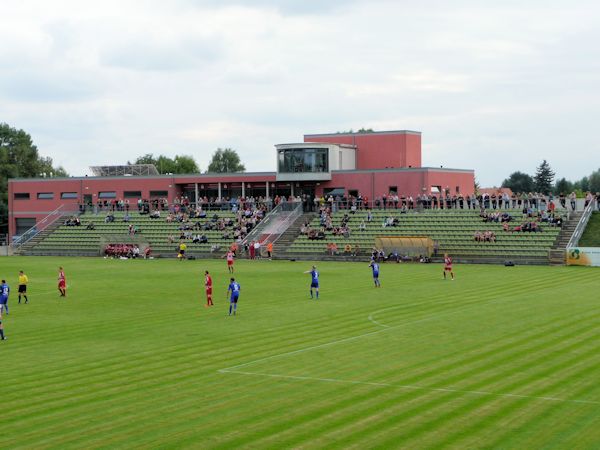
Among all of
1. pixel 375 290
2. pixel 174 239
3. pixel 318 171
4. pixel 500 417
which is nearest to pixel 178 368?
pixel 500 417

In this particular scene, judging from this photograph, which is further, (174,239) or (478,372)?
(174,239)

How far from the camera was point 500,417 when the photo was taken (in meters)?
18.0

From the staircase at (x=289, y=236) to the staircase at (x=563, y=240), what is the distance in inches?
886

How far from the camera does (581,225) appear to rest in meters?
68.4

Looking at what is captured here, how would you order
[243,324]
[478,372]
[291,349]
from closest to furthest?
1. [478,372]
2. [291,349]
3. [243,324]

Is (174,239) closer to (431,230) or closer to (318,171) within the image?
(318,171)

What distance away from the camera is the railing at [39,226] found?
90.5 meters

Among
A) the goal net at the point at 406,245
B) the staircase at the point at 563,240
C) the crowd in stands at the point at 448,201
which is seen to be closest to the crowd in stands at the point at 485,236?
the goal net at the point at 406,245

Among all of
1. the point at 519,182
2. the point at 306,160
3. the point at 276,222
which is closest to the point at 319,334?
the point at 276,222

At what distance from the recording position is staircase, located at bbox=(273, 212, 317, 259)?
76.0 metres

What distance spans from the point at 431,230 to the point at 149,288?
33089 mm

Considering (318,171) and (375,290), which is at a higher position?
(318,171)

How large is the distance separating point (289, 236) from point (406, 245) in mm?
13767

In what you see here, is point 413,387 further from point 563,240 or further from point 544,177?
point 544,177
